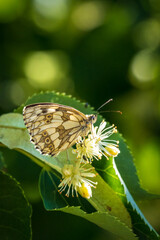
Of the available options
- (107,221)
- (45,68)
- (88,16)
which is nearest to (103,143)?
(107,221)

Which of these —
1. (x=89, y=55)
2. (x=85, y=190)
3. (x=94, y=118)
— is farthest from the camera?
(x=89, y=55)

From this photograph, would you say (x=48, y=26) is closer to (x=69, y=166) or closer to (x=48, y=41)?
(x=48, y=41)

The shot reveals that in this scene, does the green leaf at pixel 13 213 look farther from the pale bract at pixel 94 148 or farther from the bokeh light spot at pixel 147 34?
the bokeh light spot at pixel 147 34

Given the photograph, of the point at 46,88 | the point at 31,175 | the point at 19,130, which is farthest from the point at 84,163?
the point at 46,88

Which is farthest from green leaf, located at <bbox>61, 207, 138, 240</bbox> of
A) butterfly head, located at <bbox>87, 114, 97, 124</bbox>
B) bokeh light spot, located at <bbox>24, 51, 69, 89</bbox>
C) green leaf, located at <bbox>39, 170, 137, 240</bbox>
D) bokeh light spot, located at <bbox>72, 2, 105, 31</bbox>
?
bokeh light spot, located at <bbox>72, 2, 105, 31</bbox>

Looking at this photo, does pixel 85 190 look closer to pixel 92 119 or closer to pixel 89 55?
pixel 92 119

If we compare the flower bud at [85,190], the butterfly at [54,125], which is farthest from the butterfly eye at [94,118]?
the flower bud at [85,190]
